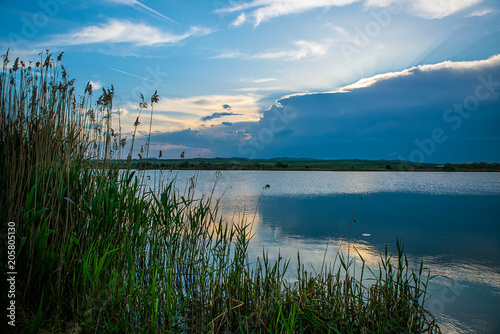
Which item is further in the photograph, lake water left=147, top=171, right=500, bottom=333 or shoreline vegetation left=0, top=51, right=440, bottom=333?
lake water left=147, top=171, right=500, bottom=333

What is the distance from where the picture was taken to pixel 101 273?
3.29 meters

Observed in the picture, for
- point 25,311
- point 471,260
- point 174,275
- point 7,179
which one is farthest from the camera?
point 471,260

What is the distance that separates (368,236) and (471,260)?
2.24m

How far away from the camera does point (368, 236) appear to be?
7.76m

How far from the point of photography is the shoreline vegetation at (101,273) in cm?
278

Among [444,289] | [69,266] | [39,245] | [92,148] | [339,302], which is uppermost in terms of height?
[92,148]

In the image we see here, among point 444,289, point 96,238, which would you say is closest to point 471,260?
point 444,289

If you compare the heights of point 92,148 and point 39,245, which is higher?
point 92,148

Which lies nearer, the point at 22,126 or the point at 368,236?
the point at 22,126

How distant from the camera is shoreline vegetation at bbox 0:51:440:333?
9.13 feet

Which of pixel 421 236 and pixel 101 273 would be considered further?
pixel 421 236

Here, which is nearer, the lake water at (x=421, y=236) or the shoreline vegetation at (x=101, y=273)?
the shoreline vegetation at (x=101, y=273)

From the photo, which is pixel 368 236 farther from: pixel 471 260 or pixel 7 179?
pixel 7 179

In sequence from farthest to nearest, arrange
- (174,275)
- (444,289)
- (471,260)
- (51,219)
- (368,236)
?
(368,236) → (471,260) → (444,289) → (174,275) → (51,219)
